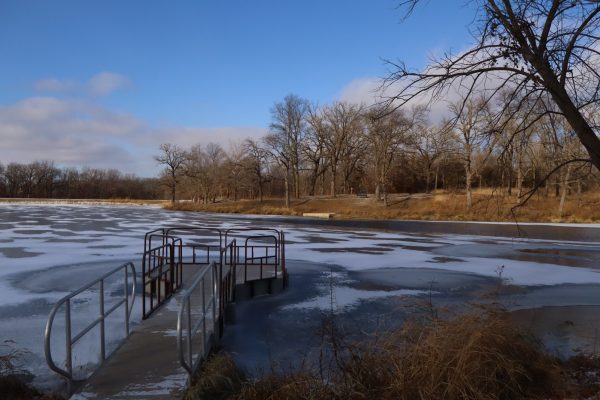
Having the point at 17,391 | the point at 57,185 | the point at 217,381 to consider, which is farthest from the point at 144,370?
the point at 57,185

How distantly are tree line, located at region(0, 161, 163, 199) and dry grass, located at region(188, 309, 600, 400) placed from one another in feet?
400

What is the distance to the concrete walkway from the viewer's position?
5000 millimetres

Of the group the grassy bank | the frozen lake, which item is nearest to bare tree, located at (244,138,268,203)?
the grassy bank

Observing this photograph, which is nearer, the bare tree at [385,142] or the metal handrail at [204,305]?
the metal handrail at [204,305]

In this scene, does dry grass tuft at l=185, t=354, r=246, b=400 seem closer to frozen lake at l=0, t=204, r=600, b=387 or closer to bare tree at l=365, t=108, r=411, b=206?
frozen lake at l=0, t=204, r=600, b=387

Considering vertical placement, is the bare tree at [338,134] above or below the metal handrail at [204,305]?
above

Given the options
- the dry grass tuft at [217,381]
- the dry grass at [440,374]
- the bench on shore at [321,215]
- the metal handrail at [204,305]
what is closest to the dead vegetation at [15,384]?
the metal handrail at [204,305]

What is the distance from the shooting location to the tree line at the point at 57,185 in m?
124

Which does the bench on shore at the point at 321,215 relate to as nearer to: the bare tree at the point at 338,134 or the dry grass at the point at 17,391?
the bare tree at the point at 338,134

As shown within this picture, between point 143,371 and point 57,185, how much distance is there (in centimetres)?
13710

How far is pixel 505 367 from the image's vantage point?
5566mm

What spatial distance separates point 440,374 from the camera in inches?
204

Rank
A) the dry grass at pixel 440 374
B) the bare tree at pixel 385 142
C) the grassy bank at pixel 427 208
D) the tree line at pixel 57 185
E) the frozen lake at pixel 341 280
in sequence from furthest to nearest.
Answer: the tree line at pixel 57 185 → the bare tree at pixel 385 142 → the grassy bank at pixel 427 208 → the frozen lake at pixel 341 280 → the dry grass at pixel 440 374

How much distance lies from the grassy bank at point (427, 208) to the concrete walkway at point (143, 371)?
2838cm
